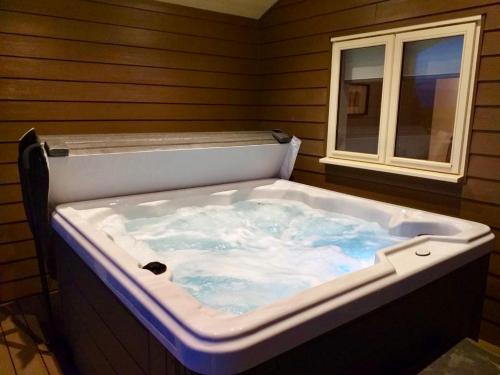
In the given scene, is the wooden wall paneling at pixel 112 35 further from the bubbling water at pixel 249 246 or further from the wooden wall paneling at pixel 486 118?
the wooden wall paneling at pixel 486 118

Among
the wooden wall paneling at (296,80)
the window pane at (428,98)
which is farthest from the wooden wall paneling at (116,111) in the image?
the window pane at (428,98)

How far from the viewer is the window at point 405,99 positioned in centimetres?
208

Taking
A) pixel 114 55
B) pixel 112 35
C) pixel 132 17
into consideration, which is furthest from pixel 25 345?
pixel 132 17

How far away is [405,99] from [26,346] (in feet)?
8.17

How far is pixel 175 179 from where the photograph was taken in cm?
246

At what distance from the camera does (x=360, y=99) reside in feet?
8.75

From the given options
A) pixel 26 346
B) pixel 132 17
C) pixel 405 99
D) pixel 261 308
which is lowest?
pixel 26 346

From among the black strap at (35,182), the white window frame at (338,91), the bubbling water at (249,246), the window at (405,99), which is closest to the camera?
the bubbling water at (249,246)

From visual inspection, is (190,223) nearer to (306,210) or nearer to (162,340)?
(306,210)

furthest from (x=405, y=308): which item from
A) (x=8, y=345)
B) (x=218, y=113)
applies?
(x=218, y=113)

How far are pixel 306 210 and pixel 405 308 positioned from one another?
1238 mm

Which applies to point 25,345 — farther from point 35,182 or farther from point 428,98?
point 428,98

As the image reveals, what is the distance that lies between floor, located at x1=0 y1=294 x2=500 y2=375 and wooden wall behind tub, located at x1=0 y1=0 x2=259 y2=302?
0.57 ft

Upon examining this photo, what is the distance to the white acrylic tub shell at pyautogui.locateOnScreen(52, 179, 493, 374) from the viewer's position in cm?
89
